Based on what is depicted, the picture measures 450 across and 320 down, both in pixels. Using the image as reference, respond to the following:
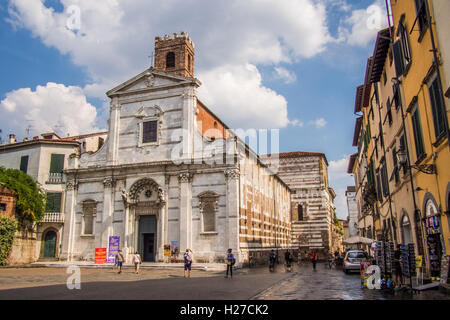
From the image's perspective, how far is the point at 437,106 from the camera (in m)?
10.5

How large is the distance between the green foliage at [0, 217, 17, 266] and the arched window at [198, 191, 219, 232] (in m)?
14.0

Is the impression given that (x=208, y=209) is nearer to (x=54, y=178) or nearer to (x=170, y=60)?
(x=170, y=60)

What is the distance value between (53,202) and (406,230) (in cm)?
2661

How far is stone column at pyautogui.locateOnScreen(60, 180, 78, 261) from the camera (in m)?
28.1

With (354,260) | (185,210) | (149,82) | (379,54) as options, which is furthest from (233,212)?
(379,54)

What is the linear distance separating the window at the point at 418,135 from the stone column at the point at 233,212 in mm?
13711

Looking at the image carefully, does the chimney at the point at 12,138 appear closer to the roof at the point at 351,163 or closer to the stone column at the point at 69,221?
the stone column at the point at 69,221

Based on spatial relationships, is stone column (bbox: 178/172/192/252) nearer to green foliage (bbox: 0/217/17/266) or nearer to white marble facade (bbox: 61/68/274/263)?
white marble facade (bbox: 61/68/274/263)

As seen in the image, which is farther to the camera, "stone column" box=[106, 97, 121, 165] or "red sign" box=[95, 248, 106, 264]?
"stone column" box=[106, 97, 121, 165]

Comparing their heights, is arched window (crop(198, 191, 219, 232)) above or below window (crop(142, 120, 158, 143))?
below

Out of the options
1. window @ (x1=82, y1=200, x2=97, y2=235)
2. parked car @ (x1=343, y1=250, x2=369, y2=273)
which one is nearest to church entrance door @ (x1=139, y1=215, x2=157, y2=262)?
window @ (x1=82, y1=200, x2=97, y2=235)

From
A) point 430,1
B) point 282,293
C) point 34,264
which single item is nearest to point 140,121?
point 34,264

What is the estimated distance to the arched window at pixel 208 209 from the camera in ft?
84.5

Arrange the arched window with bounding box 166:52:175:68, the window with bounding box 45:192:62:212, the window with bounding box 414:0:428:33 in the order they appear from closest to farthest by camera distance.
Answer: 1. the window with bounding box 414:0:428:33
2. the window with bounding box 45:192:62:212
3. the arched window with bounding box 166:52:175:68
